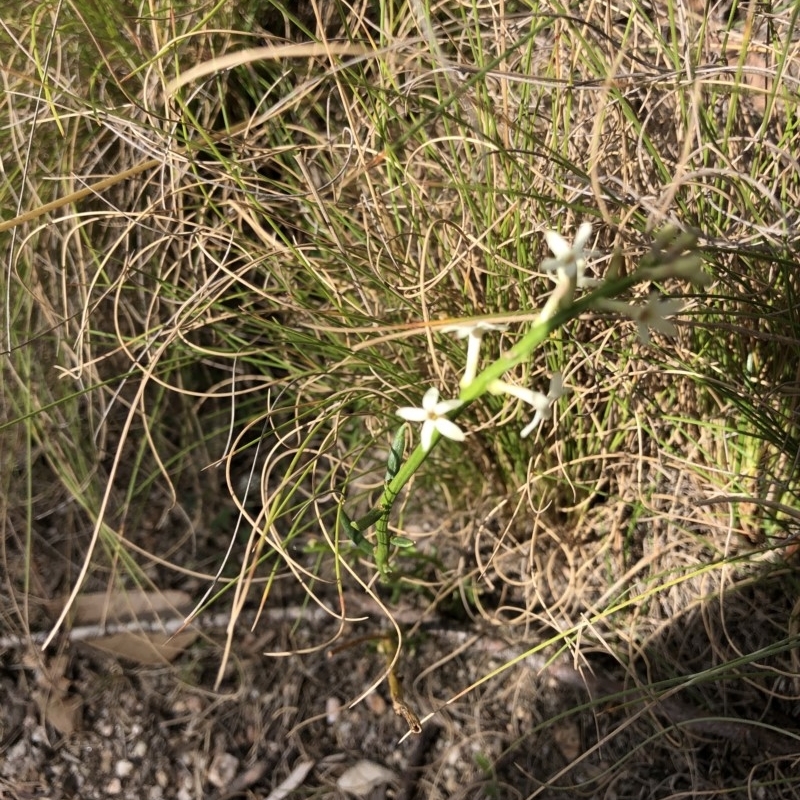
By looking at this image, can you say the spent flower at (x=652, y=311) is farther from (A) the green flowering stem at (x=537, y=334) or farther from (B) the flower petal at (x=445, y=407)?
(B) the flower petal at (x=445, y=407)

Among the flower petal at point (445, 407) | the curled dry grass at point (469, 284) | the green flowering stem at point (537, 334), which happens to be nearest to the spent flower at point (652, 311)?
the green flowering stem at point (537, 334)

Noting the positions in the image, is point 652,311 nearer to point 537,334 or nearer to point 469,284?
point 537,334

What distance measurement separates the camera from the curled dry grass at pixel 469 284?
2.93 feet

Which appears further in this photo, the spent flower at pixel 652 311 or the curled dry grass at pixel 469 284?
the curled dry grass at pixel 469 284

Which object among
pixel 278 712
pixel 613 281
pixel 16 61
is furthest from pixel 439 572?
pixel 16 61

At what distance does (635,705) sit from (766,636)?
198 millimetres

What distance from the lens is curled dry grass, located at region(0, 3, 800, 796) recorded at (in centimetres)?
89

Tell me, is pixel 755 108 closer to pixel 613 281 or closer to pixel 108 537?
pixel 613 281

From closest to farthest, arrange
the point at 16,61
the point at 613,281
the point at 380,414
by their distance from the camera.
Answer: the point at 613,281
the point at 380,414
the point at 16,61

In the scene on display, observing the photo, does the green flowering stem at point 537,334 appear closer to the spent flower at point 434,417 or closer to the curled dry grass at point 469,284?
the spent flower at point 434,417

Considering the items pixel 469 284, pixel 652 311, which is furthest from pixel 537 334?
pixel 469 284

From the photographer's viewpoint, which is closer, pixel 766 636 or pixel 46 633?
pixel 766 636

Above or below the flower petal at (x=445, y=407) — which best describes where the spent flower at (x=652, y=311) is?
above

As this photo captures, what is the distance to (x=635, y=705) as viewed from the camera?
1022 mm
